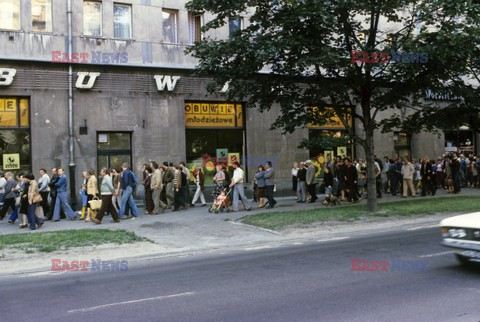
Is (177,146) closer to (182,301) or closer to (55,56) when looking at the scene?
(55,56)

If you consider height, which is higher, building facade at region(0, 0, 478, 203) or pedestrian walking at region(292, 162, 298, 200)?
building facade at region(0, 0, 478, 203)

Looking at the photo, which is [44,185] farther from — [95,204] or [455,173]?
[455,173]

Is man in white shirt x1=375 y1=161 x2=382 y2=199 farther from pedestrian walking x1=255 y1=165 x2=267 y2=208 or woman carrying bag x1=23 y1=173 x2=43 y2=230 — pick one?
woman carrying bag x1=23 y1=173 x2=43 y2=230

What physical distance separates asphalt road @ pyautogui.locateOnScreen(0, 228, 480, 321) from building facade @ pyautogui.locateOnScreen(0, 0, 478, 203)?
11.2 meters

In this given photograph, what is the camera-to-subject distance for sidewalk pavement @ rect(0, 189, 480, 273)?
35.1 feet

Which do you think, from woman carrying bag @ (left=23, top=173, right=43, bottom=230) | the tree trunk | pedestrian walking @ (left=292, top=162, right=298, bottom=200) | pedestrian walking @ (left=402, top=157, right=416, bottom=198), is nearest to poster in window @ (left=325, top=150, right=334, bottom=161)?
pedestrian walking @ (left=292, top=162, right=298, bottom=200)

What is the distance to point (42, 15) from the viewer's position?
1931cm

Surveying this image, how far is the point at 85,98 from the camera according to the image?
64.9 ft

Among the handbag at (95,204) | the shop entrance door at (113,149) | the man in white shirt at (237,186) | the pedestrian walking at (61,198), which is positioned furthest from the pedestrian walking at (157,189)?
the shop entrance door at (113,149)

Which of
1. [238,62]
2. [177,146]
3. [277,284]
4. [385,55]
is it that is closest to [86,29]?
[177,146]

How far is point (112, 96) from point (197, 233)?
9.42 meters

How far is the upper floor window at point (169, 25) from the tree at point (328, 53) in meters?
5.74

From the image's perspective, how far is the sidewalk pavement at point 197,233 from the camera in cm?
1071

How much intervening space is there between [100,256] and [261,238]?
3.97 metres
